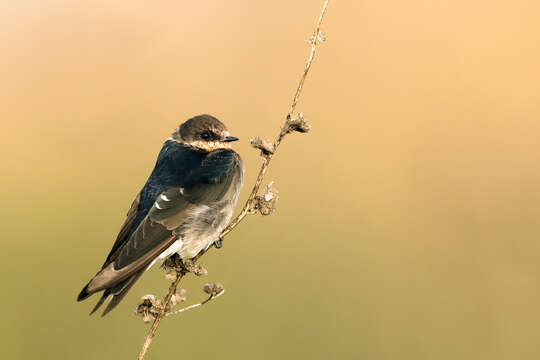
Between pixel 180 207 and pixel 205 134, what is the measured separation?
2.65ft

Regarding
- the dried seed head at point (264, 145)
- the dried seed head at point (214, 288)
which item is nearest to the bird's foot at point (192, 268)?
the dried seed head at point (214, 288)

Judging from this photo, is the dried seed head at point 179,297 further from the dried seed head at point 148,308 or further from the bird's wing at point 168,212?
the bird's wing at point 168,212

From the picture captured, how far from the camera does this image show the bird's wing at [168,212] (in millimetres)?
→ 3252

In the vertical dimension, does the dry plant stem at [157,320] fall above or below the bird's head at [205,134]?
below

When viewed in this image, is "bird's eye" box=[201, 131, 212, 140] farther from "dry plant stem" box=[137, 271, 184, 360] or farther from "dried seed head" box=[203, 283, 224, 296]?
"dried seed head" box=[203, 283, 224, 296]

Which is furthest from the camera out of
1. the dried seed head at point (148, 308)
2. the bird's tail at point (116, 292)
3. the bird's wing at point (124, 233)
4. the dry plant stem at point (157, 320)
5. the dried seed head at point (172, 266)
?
the bird's wing at point (124, 233)

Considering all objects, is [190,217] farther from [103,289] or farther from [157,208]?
[103,289]

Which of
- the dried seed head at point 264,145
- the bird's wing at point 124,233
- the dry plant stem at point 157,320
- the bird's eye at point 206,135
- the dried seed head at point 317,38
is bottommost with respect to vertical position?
the dry plant stem at point 157,320

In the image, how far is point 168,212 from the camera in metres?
3.77

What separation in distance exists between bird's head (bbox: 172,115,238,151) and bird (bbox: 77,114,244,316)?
5cm

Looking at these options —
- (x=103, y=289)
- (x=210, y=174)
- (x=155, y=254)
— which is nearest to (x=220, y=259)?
(x=210, y=174)

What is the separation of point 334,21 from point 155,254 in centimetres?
589

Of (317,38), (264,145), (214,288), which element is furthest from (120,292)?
(317,38)

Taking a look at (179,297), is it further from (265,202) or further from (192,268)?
(265,202)
